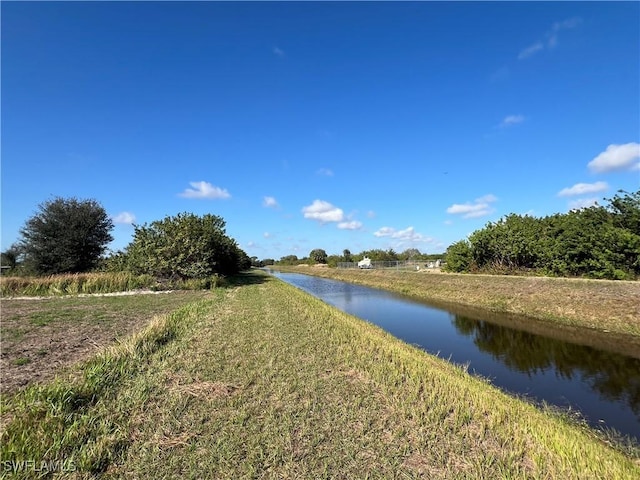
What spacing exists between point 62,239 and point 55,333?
85.2 ft

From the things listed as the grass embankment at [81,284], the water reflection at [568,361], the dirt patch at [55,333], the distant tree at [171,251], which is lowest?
the water reflection at [568,361]

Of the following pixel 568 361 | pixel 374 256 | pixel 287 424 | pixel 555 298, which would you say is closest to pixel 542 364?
pixel 568 361

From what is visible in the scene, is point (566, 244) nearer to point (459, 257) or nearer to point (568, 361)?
point (459, 257)

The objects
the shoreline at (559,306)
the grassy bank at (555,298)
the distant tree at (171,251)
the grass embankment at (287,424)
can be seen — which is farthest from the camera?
the distant tree at (171,251)

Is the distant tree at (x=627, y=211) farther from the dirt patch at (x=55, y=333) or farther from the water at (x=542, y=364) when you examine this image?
the dirt patch at (x=55, y=333)

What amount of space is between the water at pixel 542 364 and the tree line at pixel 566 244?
8874mm

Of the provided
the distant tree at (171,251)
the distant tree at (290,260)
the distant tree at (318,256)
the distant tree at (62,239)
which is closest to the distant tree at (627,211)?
the distant tree at (171,251)

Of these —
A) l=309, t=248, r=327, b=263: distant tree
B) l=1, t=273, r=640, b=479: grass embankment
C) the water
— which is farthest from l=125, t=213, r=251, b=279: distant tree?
l=309, t=248, r=327, b=263: distant tree

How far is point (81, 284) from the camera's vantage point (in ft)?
77.0

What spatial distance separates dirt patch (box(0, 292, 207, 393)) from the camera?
22.3 feet

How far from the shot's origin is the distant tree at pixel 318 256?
405 feet

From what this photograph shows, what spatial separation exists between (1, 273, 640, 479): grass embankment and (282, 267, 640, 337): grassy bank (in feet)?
33.8

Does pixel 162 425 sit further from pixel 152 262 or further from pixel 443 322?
pixel 152 262

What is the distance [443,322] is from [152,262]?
69.0 feet
